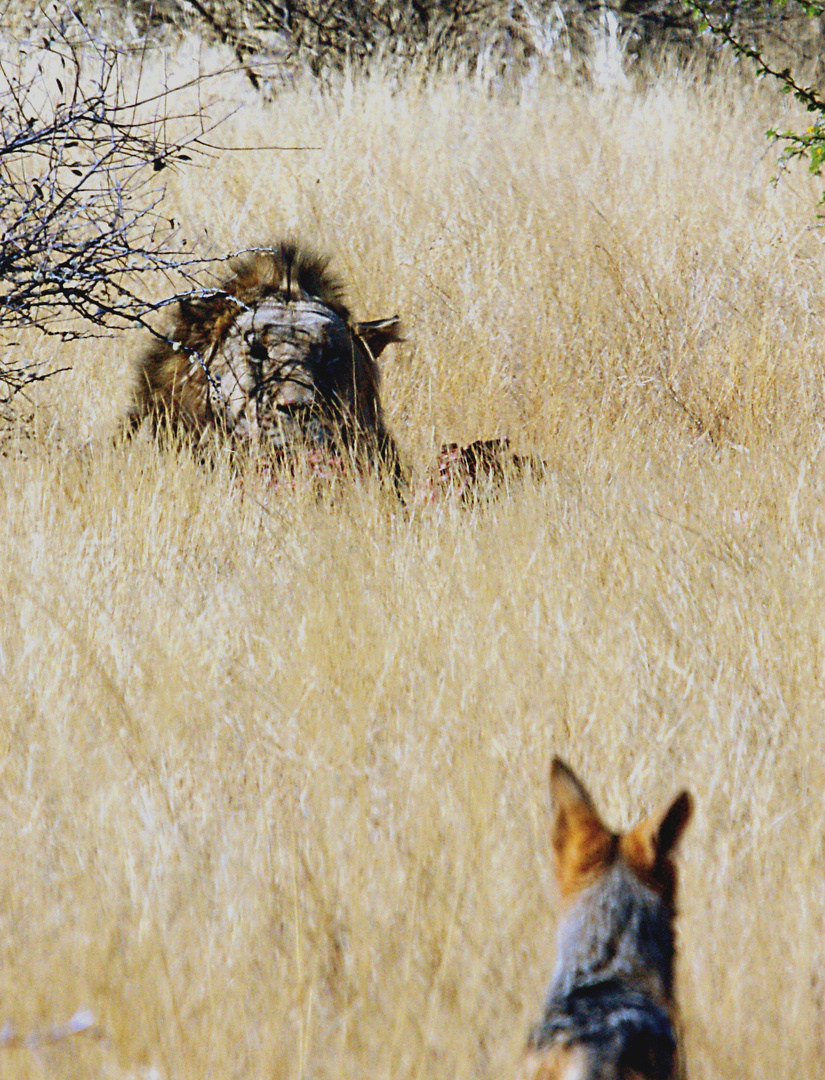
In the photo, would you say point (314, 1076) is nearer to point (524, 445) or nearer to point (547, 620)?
point (547, 620)

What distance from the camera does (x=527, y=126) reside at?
948 centimetres

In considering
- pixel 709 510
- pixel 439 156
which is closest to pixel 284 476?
pixel 709 510

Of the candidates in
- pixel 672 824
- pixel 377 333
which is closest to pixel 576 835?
pixel 672 824

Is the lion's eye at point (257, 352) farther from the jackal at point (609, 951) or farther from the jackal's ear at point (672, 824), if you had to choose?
the jackal's ear at point (672, 824)

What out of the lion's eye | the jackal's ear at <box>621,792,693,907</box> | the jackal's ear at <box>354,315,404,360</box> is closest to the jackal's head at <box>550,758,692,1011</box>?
the jackal's ear at <box>621,792,693,907</box>

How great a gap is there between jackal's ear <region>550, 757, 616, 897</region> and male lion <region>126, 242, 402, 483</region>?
11.0 feet

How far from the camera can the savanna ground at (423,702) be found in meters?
1.91

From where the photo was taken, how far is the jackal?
1.43m

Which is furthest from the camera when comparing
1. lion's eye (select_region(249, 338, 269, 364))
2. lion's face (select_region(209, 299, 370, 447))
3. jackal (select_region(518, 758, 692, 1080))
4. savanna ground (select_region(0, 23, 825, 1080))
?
lion's eye (select_region(249, 338, 269, 364))

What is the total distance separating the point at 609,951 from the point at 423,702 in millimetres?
1360

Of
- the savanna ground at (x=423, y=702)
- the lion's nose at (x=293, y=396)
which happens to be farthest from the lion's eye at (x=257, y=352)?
the savanna ground at (x=423, y=702)

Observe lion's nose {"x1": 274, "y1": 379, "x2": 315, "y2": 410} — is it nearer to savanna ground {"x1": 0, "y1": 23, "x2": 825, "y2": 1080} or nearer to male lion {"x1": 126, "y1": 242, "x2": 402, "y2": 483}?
male lion {"x1": 126, "y1": 242, "x2": 402, "y2": 483}

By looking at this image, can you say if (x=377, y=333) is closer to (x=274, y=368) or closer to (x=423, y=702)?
(x=274, y=368)

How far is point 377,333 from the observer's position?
18.9 feet
